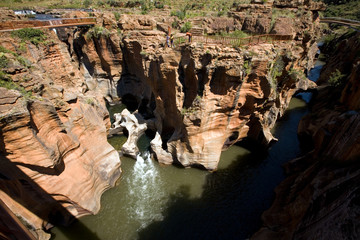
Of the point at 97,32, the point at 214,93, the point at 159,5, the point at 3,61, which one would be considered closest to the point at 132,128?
the point at 214,93

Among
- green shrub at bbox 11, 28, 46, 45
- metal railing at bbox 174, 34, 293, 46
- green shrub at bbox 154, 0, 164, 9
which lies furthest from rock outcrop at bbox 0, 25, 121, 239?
green shrub at bbox 154, 0, 164, 9

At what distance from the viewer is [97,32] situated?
1875 centimetres

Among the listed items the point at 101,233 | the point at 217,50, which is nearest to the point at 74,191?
the point at 101,233

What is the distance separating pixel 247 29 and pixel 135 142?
14206 millimetres

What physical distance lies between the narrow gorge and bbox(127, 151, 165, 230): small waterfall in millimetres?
133

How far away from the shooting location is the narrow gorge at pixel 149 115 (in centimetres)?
756

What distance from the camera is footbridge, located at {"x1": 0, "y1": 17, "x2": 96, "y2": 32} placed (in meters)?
12.9

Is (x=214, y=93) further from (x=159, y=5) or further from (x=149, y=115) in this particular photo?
(x=159, y=5)

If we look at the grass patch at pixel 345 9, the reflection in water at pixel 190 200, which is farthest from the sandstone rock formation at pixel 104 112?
the grass patch at pixel 345 9

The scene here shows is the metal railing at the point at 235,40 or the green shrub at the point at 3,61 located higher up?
the metal railing at the point at 235,40

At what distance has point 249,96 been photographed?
1127cm

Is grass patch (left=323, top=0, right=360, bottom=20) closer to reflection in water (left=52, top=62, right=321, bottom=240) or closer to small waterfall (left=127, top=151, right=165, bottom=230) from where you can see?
reflection in water (left=52, top=62, right=321, bottom=240)

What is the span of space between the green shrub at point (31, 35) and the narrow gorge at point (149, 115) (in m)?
0.06

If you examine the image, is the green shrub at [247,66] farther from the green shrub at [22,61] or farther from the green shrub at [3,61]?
the green shrub at [22,61]
